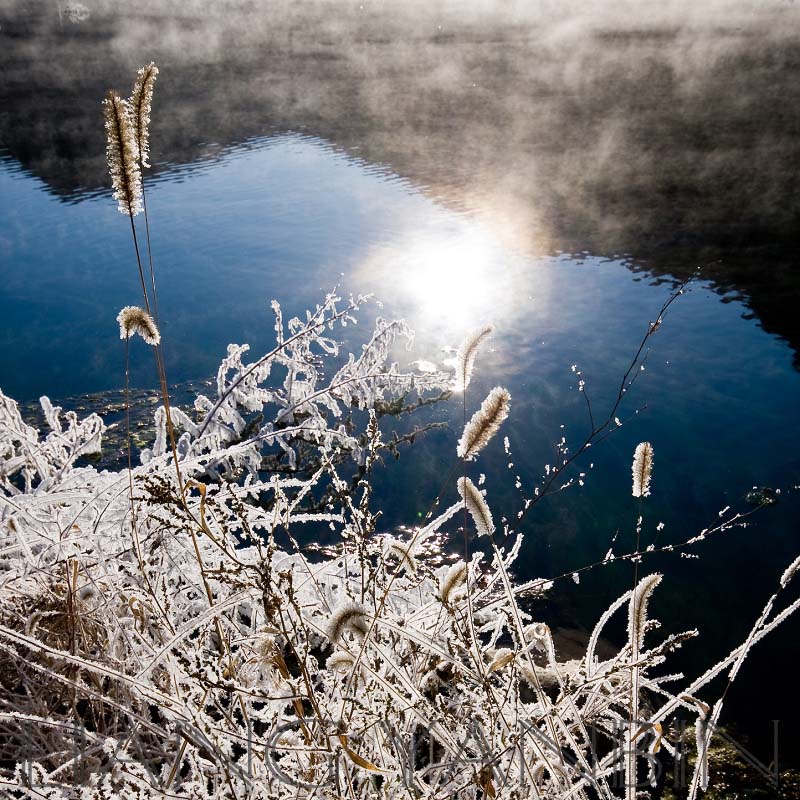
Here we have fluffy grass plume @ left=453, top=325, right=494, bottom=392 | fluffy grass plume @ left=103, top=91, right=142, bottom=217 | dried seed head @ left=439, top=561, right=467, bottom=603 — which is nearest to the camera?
dried seed head @ left=439, top=561, right=467, bottom=603

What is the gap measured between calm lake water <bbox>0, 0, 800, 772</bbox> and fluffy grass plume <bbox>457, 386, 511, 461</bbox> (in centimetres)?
230

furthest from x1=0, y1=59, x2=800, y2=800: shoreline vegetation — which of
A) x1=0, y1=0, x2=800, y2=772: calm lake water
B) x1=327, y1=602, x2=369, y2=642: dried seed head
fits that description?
x1=0, y1=0, x2=800, y2=772: calm lake water

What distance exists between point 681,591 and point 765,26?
41.3 meters

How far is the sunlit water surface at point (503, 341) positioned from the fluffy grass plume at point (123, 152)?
8.01 ft

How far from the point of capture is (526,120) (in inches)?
721

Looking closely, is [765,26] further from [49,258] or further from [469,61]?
[49,258]

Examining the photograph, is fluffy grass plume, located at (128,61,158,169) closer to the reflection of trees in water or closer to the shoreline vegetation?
the shoreline vegetation

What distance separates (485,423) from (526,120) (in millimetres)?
18461

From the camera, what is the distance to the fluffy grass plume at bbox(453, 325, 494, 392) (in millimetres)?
1641

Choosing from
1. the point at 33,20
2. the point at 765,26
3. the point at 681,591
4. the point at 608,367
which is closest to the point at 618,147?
the point at 608,367

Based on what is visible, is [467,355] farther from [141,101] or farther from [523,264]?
[523,264]

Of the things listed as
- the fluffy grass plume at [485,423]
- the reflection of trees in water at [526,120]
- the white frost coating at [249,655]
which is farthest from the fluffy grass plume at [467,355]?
the reflection of trees in water at [526,120]

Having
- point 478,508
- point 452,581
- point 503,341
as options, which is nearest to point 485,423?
point 478,508

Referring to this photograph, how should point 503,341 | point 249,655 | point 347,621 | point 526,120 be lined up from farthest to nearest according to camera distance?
point 526,120 < point 503,341 < point 249,655 < point 347,621
